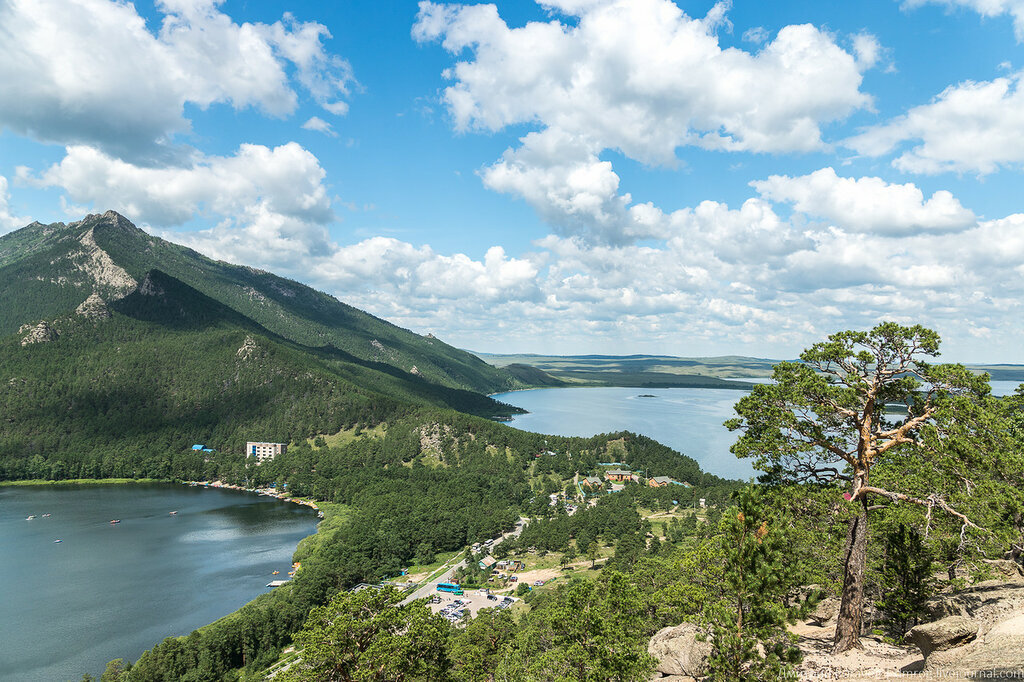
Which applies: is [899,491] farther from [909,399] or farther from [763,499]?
[763,499]

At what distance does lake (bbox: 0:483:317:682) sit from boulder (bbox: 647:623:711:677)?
76325 millimetres

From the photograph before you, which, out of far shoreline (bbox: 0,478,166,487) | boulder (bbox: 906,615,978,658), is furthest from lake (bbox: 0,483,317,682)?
boulder (bbox: 906,615,978,658)

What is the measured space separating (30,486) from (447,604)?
187925mm

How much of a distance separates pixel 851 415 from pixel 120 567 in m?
134

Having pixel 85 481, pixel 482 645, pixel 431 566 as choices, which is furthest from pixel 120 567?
pixel 85 481

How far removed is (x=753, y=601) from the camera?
2342cm

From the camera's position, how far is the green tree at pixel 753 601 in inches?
887

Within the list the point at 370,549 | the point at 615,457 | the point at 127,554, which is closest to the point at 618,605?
the point at 370,549

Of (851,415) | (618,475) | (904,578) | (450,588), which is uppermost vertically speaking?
(851,415)

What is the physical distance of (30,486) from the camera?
18075 centimetres

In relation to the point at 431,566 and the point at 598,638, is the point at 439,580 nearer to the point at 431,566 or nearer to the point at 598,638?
the point at 431,566

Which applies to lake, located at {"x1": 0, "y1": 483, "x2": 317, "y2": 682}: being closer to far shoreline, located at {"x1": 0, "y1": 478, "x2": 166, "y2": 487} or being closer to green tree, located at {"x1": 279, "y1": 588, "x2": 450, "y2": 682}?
far shoreline, located at {"x1": 0, "y1": 478, "x2": 166, "y2": 487}

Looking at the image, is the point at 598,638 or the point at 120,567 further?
the point at 120,567

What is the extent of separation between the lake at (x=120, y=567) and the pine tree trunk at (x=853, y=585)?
87491 millimetres
